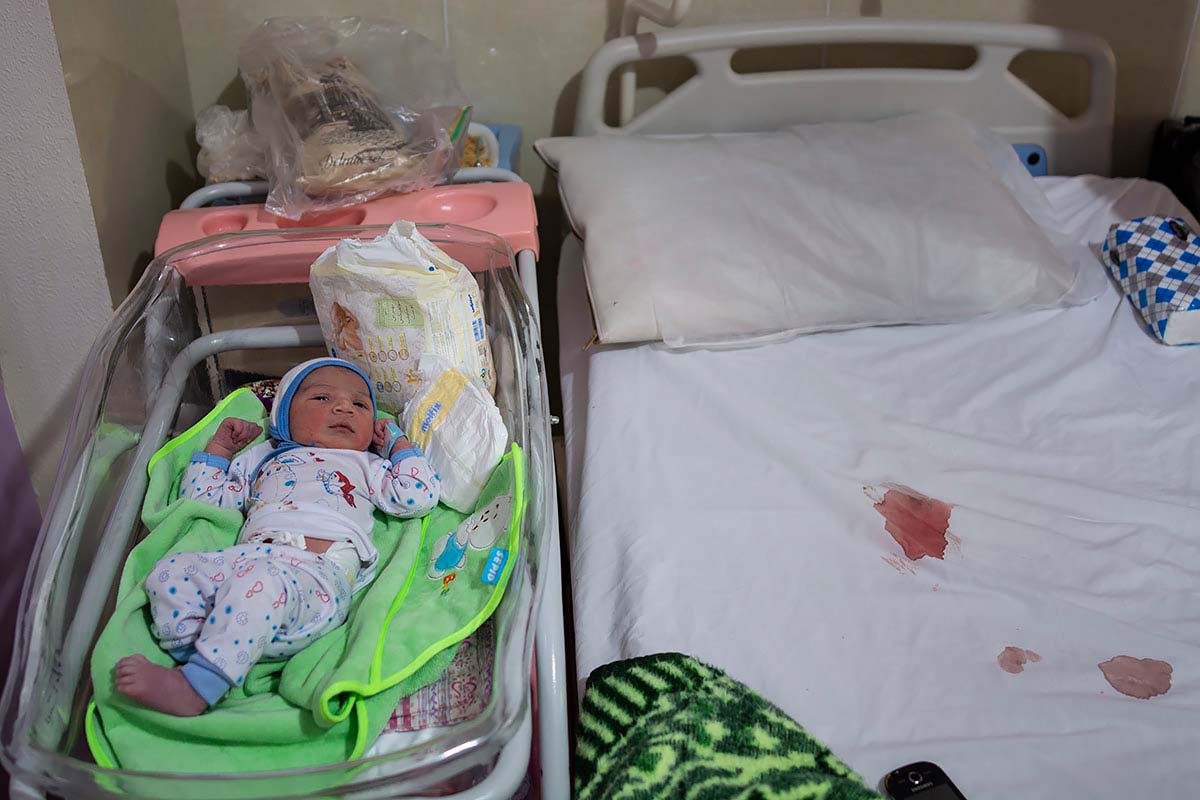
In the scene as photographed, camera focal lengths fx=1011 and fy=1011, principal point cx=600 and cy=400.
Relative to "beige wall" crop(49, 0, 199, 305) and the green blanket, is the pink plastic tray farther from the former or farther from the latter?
the green blanket

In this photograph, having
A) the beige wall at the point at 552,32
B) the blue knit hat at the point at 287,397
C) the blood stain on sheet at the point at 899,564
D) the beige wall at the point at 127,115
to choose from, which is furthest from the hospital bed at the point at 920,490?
the beige wall at the point at 127,115

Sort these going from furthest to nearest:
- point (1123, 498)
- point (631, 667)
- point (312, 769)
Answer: point (1123, 498) → point (631, 667) → point (312, 769)

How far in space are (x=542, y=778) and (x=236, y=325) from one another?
862 mm

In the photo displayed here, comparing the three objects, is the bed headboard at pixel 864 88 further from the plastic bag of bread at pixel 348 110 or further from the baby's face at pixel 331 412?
the baby's face at pixel 331 412

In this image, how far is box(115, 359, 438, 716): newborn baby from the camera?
0.91m

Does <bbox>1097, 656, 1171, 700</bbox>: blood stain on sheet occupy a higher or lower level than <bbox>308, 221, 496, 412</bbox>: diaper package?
lower

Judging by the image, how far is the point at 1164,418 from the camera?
148 cm

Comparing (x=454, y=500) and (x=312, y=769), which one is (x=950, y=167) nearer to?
(x=454, y=500)

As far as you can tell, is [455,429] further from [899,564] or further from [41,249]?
[41,249]

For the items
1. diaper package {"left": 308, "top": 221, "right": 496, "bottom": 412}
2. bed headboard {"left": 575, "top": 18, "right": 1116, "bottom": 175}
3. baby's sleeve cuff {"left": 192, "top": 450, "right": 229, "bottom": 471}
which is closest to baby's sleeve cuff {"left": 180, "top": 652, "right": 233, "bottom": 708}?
baby's sleeve cuff {"left": 192, "top": 450, "right": 229, "bottom": 471}

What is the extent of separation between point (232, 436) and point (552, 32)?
3.51ft

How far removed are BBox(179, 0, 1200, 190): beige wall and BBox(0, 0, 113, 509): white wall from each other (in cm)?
58

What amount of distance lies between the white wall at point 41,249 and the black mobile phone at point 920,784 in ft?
4.05

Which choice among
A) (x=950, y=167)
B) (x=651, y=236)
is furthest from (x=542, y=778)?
(x=950, y=167)
